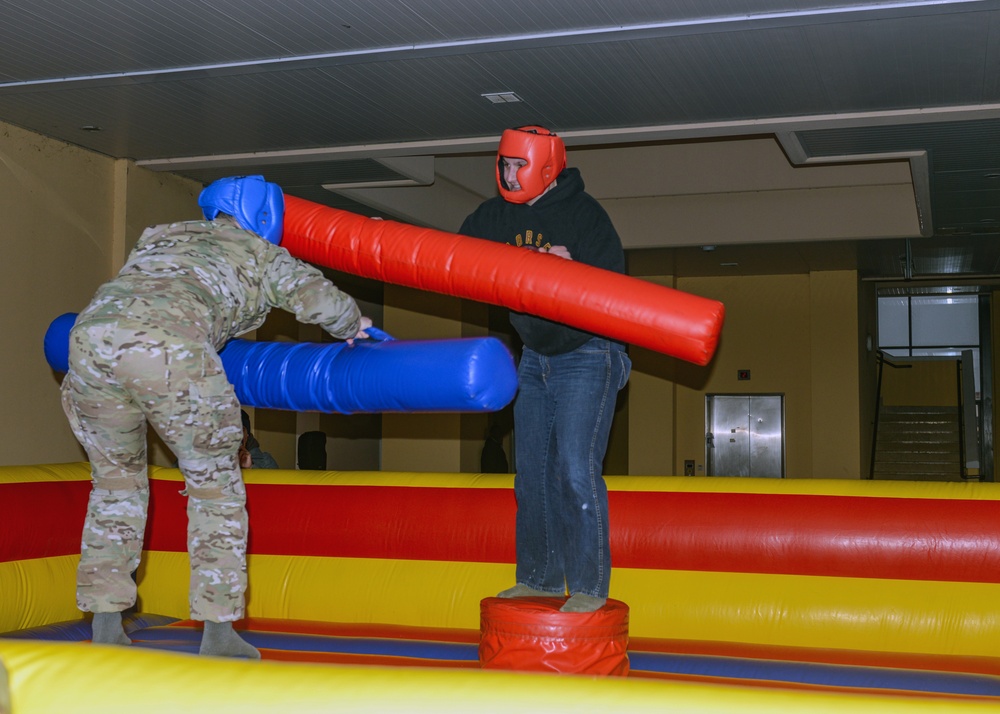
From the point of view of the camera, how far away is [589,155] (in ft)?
26.6

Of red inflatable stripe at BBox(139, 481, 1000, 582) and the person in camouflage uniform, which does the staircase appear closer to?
red inflatable stripe at BBox(139, 481, 1000, 582)

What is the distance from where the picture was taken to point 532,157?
2.76 m

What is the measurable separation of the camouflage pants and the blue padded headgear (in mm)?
428

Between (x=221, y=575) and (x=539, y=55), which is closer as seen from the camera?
(x=221, y=575)

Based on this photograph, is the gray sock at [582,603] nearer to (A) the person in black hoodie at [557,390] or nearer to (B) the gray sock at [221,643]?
(A) the person in black hoodie at [557,390]

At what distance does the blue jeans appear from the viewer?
8.70 ft

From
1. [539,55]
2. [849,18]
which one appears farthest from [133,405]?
[849,18]

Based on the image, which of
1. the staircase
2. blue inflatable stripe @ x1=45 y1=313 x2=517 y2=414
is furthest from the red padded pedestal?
the staircase

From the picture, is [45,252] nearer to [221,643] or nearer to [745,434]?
[221,643]

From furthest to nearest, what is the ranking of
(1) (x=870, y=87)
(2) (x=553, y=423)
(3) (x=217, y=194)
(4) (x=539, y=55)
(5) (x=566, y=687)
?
(1) (x=870, y=87) → (4) (x=539, y=55) → (2) (x=553, y=423) → (3) (x=217, y=194) → (5) (x=566, y=687)

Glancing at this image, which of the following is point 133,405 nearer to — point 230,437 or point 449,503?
→ point 230,437

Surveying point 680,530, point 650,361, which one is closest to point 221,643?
point 680,530

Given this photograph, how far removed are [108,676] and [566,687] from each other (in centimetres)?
63

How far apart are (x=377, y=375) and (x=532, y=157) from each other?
2.58 feet
